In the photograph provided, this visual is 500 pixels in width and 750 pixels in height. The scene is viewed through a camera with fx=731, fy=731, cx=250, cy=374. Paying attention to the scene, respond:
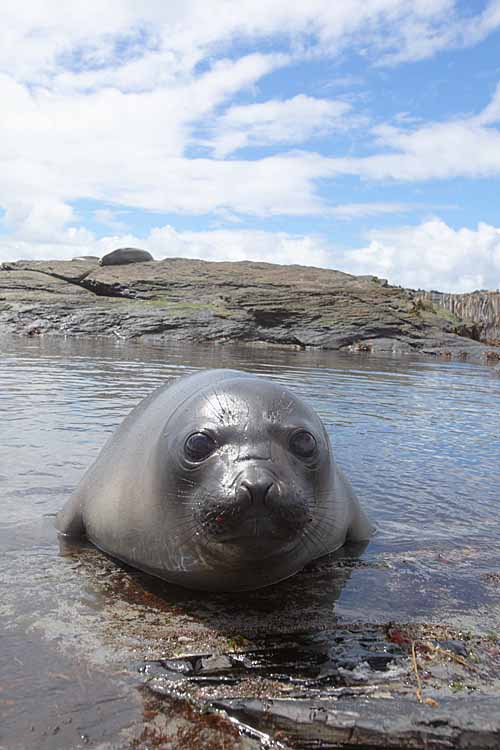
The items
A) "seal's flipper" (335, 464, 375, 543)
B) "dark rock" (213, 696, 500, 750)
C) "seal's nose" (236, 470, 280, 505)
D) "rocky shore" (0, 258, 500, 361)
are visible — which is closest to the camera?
"dark rock" (213, 696, 500, 750)

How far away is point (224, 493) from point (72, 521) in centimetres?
142

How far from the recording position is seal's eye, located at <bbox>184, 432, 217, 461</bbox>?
8.94ft

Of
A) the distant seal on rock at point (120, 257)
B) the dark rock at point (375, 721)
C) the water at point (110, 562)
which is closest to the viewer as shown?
the dark rock at point (375, 721)

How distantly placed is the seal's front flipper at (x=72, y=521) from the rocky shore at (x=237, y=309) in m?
20.5

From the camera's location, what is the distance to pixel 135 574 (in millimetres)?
3119

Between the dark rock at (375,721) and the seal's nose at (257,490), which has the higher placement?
the seal's nose at (257,490)

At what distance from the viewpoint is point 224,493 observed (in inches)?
97.2

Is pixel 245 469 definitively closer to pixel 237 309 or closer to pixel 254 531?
pixel 254 531

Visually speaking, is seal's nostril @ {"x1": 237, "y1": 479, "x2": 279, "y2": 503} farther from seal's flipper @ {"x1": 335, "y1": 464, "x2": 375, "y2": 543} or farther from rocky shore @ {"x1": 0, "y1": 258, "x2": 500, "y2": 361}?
rocky shore @ {"x1": 0, "y1": 258, "x2": 500, "y2": 361}

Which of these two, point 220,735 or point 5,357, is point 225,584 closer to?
point 220,735

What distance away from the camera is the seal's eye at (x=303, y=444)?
279 cm

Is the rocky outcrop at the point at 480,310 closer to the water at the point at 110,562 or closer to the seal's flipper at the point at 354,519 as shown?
the water at the point at 110,562

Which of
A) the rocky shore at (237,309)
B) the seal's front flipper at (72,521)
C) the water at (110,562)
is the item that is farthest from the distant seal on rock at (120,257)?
the seal's front flipper at (72,521)

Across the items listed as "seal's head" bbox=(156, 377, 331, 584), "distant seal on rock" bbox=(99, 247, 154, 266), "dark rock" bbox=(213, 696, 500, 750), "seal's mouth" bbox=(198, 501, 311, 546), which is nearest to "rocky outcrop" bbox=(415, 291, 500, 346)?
"distant seal on rock" bbox=(99, 247, 154, 266)
